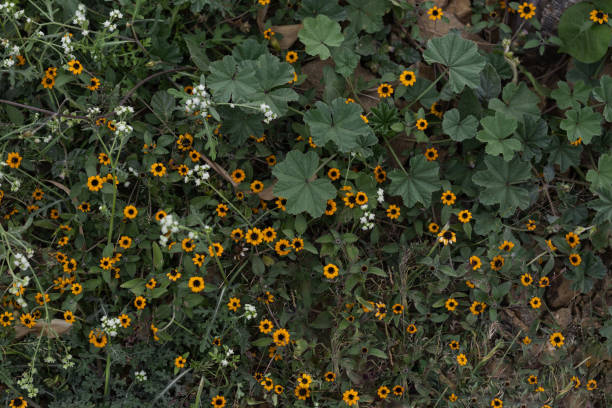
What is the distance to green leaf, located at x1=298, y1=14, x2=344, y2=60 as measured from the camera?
3.34 metres

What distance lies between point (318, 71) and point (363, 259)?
126 centimetres

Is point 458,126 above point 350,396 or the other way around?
above

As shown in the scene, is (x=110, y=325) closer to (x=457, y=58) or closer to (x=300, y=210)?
(x=300, y=210)

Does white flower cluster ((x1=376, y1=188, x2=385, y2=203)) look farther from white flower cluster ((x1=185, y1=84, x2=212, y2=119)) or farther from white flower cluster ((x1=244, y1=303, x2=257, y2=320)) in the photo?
white flower cluster ((x1=185, y1=84, x2=212, y2=119))

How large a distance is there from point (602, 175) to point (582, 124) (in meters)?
0.34

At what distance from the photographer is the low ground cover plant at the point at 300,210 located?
323 cm

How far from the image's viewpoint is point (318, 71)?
12.2ft

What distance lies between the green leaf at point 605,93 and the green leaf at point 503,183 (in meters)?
0.58

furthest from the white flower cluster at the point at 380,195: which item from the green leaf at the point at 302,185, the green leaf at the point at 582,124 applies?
the green leaf at the point at 582,124

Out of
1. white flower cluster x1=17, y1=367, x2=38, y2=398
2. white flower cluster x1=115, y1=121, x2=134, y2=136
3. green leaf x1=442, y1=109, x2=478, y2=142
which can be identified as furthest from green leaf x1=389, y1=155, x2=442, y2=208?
white flower cluster x1=17, y1=367, x2=38, y2=398

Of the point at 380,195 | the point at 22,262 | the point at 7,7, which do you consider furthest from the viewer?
the point at 380,195

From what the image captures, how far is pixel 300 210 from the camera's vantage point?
3172 mm

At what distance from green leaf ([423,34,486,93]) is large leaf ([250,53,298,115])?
0.84m

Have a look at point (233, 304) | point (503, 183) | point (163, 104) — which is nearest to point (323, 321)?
point (233, 304)
